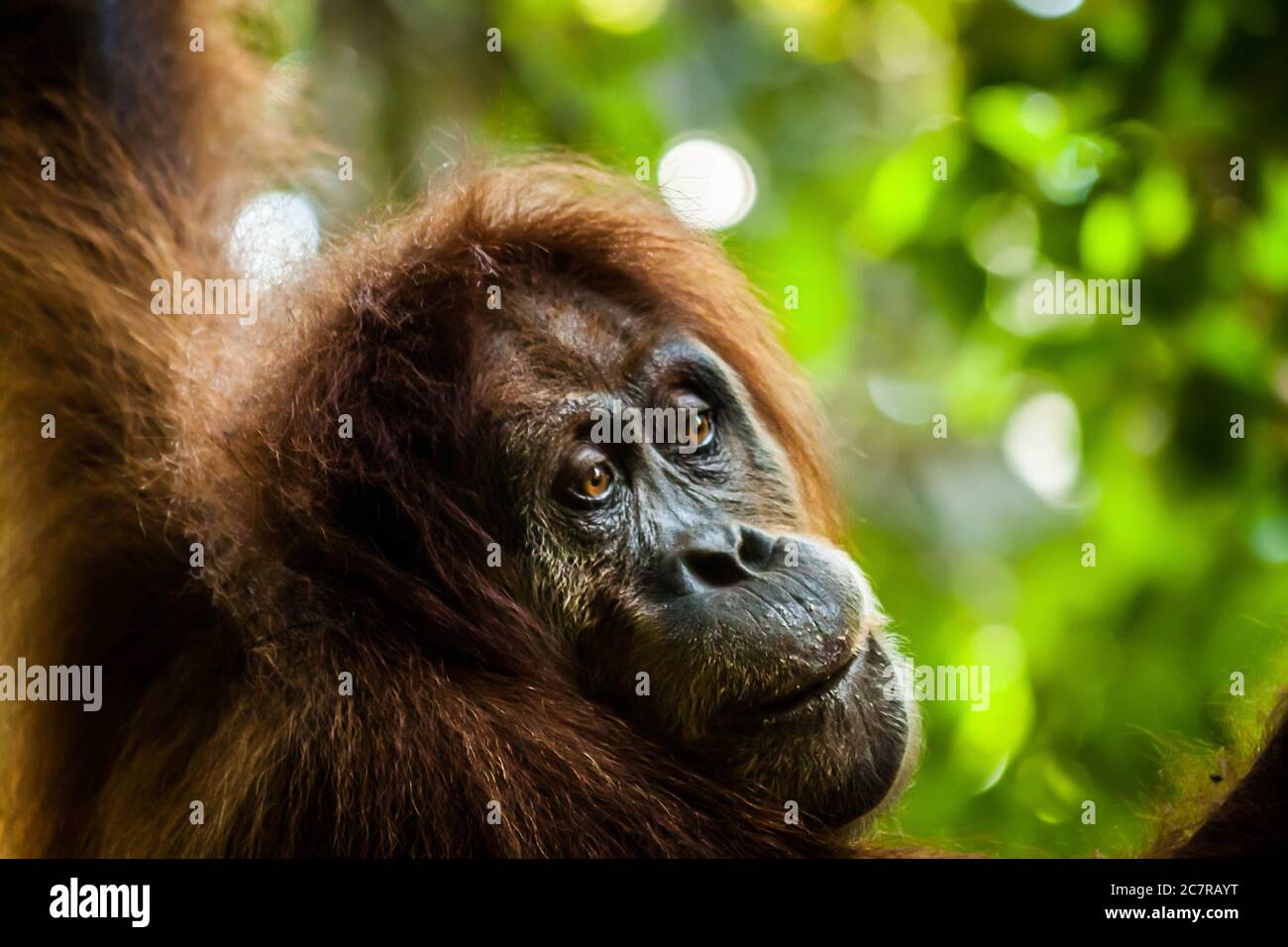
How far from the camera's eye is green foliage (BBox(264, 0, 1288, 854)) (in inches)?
133

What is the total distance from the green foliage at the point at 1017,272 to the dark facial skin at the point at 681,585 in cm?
62

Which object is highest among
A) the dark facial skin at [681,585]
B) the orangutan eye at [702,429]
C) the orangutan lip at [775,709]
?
the orangutan eye at [702,429]

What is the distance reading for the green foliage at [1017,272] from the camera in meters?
3.37

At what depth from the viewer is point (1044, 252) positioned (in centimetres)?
341

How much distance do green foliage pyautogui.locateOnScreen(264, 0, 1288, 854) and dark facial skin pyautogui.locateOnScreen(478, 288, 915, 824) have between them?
24.3 inches

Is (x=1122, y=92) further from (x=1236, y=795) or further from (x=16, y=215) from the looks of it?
(x=16, y=215)

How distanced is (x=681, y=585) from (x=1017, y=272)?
2007 millimetres
